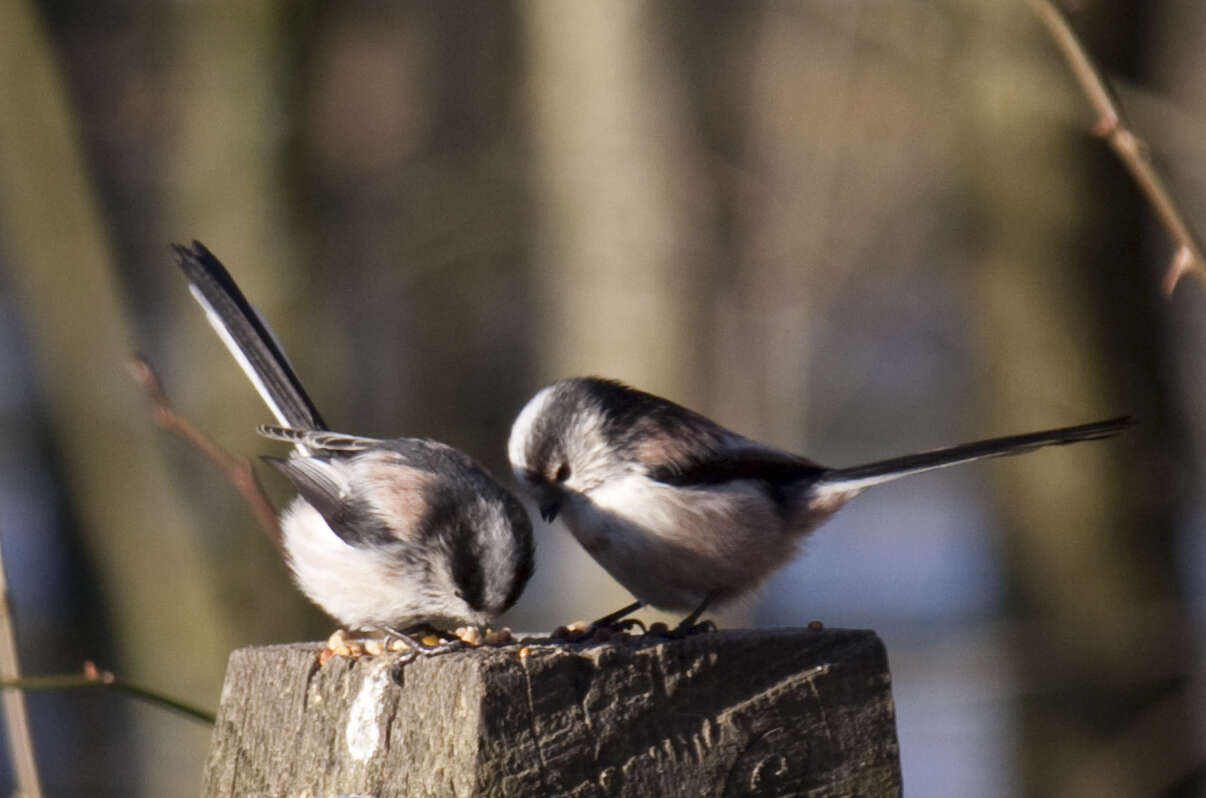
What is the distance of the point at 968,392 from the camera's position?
19.9 ft

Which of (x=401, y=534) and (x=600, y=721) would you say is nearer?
(x=600, y=721)

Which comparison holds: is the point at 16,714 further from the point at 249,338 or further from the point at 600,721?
the point at 249,338

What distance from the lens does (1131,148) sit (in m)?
2.32

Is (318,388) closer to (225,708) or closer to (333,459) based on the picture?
(333,459)

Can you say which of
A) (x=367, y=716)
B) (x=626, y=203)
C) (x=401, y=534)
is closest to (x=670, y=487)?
(x=401, y=534)

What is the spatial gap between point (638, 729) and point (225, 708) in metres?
0.76

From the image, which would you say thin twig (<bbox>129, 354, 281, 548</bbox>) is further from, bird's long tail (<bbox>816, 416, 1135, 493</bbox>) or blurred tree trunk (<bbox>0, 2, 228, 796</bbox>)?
blurred tree trunk (<bbox>0, 2, 228, 796</bbox>)

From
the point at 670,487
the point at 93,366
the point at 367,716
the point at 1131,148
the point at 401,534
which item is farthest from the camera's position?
the point at 93,366

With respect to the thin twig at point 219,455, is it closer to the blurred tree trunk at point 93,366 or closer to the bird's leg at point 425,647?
the bird's leg at point 425,647

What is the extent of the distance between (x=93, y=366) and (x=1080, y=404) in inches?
157

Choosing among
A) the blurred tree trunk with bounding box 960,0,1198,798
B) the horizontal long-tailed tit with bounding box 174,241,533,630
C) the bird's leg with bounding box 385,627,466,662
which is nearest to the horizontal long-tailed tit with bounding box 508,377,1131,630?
the horizontal long-tailed tit with bounding box 174,241,533,630

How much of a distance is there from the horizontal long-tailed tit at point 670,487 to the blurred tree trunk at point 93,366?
271 cm

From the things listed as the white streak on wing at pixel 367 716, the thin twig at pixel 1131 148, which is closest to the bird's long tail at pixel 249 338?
the white streak on wing at pixel 367 716

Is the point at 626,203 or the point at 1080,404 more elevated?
the point at 626,203
